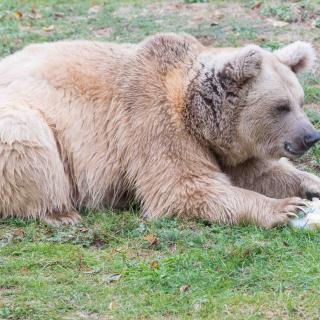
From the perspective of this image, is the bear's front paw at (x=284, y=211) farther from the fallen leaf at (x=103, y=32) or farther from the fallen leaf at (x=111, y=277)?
the fallen leaf at (x=103, y=32)

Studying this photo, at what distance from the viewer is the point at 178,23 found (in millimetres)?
11469

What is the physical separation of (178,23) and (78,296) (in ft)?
22.5

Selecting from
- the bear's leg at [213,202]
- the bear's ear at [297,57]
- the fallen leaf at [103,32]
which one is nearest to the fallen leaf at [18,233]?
the bear's leg at [213,202]

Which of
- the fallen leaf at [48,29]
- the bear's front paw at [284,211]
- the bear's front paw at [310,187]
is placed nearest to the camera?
the bear's front paw at [284,211]

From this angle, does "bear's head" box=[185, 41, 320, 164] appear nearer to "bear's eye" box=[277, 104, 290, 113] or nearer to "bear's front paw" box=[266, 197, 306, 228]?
"bear's eye" box=[277, 104, 290, 113]

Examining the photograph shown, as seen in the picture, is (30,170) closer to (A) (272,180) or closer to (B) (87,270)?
(B) (87,270)

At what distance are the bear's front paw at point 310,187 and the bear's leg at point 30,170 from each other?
1833 mm

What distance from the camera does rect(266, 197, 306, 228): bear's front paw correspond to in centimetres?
621

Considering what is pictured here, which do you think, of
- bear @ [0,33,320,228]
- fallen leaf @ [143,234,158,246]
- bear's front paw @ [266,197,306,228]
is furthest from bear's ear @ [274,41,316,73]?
fallen leaf @ [143,234,158,246]

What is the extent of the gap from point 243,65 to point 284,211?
1145 mm

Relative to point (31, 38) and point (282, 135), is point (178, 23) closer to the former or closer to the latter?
point (31, 38)

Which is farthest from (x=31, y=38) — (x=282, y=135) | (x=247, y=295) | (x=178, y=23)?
(x=247, y=295)

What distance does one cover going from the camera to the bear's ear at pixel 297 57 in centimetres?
695

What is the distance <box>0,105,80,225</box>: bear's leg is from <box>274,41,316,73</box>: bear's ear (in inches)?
76.9
